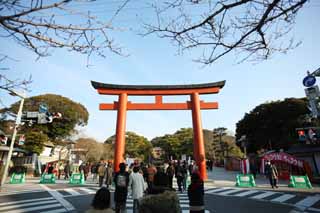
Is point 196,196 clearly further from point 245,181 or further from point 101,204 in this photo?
point 245,181

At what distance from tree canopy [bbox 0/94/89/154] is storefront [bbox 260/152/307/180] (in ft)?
76.6

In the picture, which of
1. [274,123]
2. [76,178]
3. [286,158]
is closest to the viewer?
[76,178]

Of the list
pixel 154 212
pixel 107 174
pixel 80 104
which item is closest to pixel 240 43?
pixel 154 212

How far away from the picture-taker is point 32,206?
7.44 meters

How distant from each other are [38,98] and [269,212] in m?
28.7

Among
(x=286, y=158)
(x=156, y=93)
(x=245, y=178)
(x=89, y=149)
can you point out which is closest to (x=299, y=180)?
(x=245, y=178)

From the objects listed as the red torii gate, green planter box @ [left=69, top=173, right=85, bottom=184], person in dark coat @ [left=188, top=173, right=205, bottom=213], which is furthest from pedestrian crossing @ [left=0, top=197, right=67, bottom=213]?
the red torii gate

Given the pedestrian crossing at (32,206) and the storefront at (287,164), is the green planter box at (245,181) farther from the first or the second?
the pedestrian crossing at (32,206)

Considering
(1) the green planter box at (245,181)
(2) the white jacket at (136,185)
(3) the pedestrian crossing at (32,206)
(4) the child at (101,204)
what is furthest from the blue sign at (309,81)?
(3) the pedestrian crossing at (32,206)

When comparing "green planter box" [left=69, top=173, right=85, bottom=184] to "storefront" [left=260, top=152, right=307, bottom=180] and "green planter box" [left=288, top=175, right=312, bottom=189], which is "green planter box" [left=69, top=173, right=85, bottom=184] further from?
"storefront" [left=260, top=152, right=307, bottom=180]

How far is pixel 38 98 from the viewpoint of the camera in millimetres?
27406

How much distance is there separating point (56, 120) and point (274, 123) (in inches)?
1023

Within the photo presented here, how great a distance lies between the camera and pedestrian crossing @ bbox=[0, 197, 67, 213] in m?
6.84

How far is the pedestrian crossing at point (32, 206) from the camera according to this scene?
269 inches
